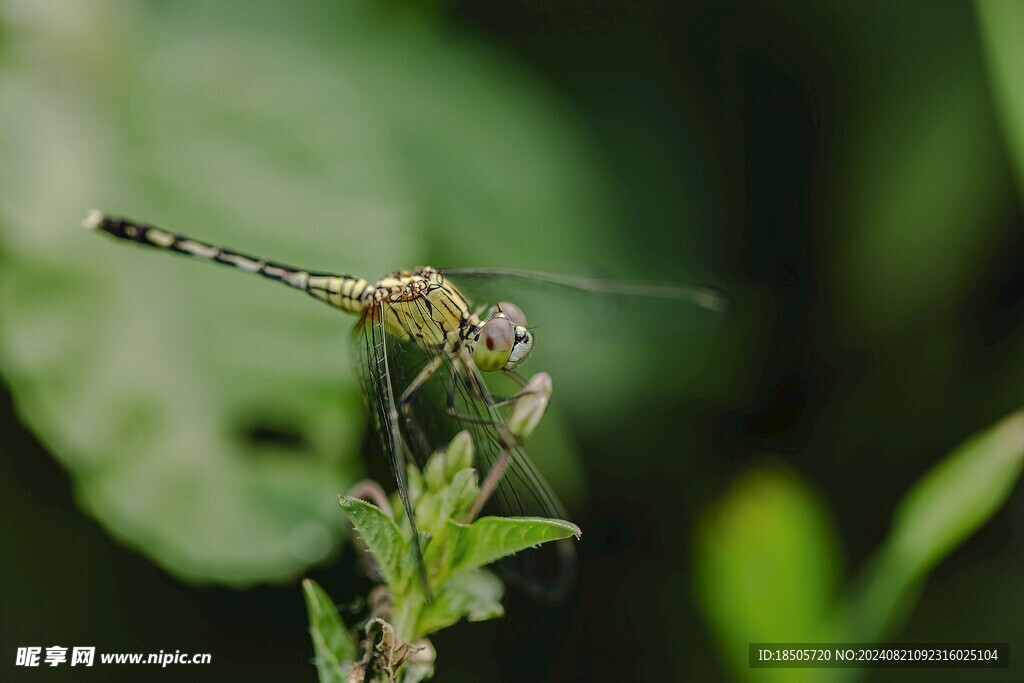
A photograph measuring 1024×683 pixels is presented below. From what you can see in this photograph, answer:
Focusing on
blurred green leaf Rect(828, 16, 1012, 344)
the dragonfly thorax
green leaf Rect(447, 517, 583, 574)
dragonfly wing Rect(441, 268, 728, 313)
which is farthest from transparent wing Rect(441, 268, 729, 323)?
green leaf Rect(447, 517, 583, 574)

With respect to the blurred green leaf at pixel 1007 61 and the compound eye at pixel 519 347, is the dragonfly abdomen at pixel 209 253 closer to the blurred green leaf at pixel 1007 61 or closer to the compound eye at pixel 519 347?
the compound eye at pixel 519 347

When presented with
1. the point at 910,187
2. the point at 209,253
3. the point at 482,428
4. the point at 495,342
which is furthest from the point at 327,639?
the point at 910,187

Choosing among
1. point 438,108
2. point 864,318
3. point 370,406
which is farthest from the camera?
point 864,318

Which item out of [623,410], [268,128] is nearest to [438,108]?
[268,128]

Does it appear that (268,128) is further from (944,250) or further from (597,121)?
(944,250)

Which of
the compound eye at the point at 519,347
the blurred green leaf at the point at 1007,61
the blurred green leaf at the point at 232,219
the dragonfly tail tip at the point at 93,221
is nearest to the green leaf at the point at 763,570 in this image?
the blurred green leaf at the point at 232,219

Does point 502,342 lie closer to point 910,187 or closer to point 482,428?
point 482,428
